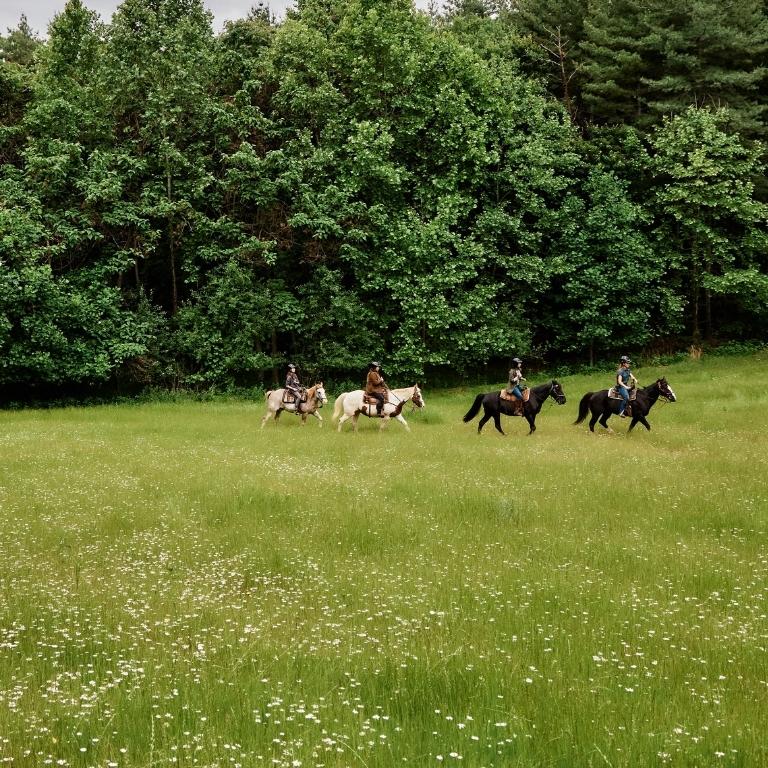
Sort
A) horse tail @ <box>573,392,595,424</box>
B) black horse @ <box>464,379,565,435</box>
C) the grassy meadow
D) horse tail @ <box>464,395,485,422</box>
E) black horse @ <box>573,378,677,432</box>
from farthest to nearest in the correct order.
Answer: horse tail @ <box>573,392,595,424</box> → horse tail @ <box>464,395,485,422</box> → black horse @ <box>464,379,565,435</box> → black horse @ <box>573,378,677,432</box> → the grassy meadow

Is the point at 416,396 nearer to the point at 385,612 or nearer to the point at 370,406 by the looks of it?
the point at 370,406

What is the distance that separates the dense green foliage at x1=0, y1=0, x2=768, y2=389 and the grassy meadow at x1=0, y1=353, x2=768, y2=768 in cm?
2294

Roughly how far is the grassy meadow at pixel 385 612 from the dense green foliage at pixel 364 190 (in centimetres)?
2294

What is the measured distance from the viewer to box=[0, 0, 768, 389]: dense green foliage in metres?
40.4

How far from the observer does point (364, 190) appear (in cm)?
4384

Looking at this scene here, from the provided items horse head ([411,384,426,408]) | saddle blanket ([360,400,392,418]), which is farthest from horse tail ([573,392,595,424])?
saddle blanket ([360,400,392,418])

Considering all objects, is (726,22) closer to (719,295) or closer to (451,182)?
(719,295)

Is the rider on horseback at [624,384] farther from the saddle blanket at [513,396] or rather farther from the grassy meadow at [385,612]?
the grassy meadow at [385,612]

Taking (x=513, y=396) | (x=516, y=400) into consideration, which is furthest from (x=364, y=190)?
(x=516, y=400)

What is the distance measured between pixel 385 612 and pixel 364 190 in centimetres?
3858

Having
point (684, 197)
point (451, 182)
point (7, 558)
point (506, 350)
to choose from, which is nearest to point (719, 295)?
point (684, 197)

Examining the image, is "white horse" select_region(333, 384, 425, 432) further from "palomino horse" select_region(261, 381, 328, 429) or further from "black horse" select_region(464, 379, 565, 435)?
"black horse" select_region(464, 379, 565, 435)

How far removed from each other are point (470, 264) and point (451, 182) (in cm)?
562

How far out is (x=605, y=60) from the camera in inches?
1863
